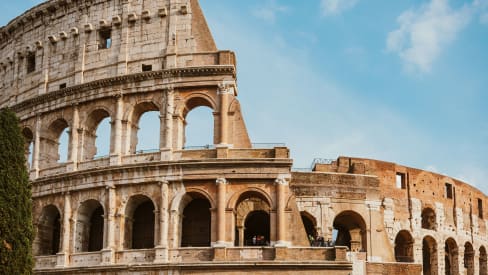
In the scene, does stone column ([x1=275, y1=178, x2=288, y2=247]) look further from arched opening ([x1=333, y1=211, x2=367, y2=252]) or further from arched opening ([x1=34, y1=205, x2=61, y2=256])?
arched opening ([x1=34, y1=205, x2=61, y2=256])

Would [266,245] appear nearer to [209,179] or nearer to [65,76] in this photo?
[209,179]

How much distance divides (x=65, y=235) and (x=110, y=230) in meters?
2.09

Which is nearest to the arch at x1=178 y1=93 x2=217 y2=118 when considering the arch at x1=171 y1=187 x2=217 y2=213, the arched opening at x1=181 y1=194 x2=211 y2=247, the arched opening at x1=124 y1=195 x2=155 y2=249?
the arch at x1=171 y1=187 x2=217 y2=213

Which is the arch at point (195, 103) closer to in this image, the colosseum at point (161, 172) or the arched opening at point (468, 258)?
the colosseum at point (161, 172)

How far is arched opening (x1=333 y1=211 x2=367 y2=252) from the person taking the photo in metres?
30.5

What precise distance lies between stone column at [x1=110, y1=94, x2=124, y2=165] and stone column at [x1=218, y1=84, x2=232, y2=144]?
4012 millimetres

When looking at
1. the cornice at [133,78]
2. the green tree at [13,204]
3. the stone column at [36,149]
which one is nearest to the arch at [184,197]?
the cornice at [133,78]

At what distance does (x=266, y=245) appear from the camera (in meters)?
26.0

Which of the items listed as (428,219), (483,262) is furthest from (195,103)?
(483,262)

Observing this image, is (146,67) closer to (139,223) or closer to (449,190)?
(139,223)

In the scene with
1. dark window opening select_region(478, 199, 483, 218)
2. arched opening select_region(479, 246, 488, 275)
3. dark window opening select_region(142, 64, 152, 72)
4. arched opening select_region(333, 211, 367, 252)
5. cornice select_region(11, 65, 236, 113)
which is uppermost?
dark window opening select_region(142, 64, 152, 72)

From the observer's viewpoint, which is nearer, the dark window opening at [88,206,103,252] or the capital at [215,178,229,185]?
the capital at [215,178,229,185]

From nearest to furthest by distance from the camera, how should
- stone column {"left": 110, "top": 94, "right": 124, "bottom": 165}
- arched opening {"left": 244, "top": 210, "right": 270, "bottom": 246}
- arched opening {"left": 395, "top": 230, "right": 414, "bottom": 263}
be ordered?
stone column {"left": 110, "top": 94, "right": 124, "bottom": 165} → arched opening {"left": 244, "top": 210, "right": 270, "bottom": 246} → arched opening {"left": 395, "top": 230, "right": 414, "bottom": 263}

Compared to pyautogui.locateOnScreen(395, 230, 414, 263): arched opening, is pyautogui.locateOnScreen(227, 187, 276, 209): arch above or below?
above
